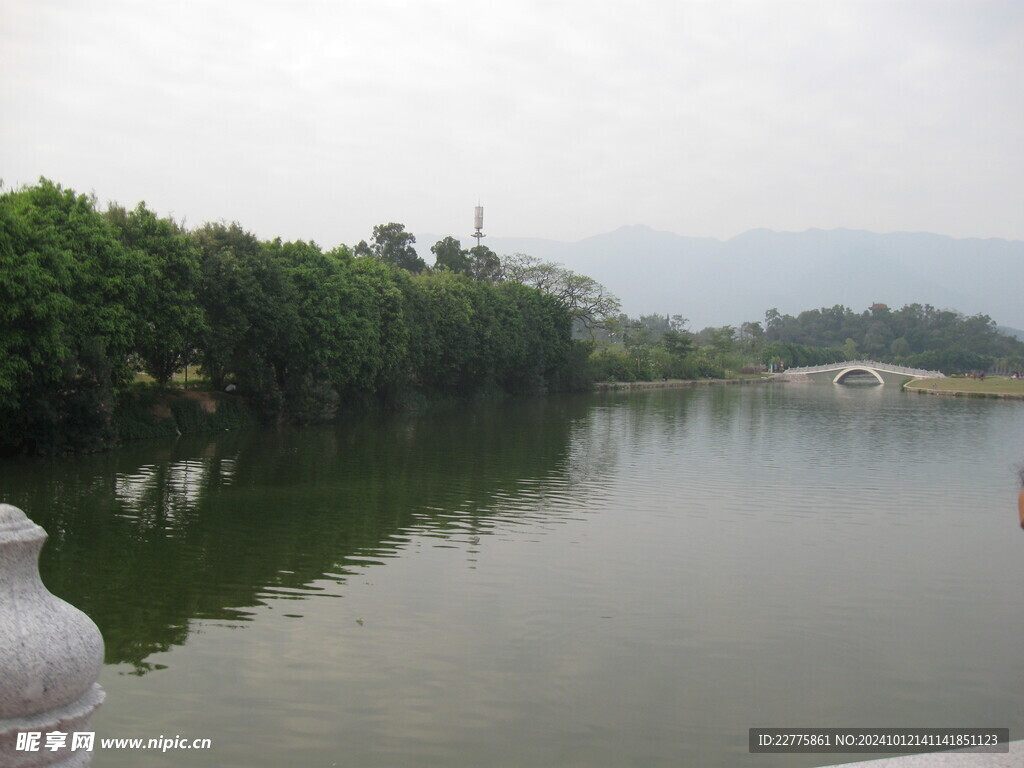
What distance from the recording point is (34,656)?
107 inches

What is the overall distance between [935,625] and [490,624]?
480 cm

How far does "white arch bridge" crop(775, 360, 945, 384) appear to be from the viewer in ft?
310

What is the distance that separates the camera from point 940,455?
84.2 feet

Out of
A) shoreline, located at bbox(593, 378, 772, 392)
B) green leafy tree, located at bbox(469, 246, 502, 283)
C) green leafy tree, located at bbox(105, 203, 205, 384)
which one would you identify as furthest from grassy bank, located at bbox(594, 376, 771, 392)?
green leafy tree, located at bbox(105, 203, 205, 384)

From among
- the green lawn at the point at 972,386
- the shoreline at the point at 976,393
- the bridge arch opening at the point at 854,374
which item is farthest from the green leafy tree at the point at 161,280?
the bridge arch opening at the point at 854,374

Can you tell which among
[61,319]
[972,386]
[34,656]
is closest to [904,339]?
[972,386]

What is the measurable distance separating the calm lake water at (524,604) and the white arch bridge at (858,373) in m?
78.2

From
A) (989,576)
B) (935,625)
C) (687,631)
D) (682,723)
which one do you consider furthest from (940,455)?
(682,723)

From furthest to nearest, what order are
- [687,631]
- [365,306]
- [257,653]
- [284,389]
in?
[365,306], [284,389], [687,631], [257,653]

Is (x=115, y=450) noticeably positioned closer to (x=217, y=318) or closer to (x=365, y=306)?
(x=217, y=318)

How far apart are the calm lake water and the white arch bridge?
257ft

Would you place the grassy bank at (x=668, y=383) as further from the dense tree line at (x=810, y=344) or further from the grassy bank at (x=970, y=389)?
the grassy bank at (x=970, y=389)

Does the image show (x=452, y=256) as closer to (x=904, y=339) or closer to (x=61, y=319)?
(x=61, y=319)

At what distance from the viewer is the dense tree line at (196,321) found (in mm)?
19438
